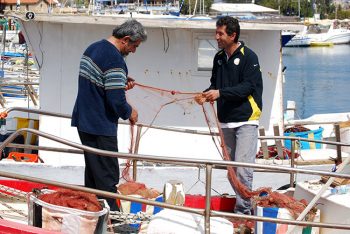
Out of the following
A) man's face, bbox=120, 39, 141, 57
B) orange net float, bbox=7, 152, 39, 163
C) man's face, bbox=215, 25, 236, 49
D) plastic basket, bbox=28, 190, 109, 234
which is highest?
man's face, bbox=215, 25, 236, 49

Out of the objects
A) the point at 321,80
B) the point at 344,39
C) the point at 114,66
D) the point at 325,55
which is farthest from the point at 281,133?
the point at 344,39

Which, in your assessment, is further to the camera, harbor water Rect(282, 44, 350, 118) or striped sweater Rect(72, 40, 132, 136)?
harbor water Rect(282, 44, 350, 118)

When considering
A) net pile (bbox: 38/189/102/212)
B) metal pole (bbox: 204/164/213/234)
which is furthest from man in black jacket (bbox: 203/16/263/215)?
net pile (bbox: 38/189/102/212)

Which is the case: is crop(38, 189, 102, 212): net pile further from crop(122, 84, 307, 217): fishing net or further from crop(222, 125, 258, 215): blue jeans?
crop(122, 84, 307, 217): fishing net

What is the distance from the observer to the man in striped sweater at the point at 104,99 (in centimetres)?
593

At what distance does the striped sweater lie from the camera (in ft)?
19.4

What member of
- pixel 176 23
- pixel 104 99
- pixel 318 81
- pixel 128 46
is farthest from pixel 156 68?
pixel 318 81

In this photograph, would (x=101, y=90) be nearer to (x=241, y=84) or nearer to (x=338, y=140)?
(x=241, y=84)

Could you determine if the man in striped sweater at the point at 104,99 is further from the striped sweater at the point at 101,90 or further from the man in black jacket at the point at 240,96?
the man in black jacket at the point at 240,96

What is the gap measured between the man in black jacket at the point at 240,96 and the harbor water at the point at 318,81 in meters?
20.5

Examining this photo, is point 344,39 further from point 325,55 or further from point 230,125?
point 230,125

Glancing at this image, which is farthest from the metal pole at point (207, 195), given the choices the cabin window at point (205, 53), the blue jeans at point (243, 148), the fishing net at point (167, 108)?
the cabin window at point (205, 53)

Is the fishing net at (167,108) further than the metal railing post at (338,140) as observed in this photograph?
No

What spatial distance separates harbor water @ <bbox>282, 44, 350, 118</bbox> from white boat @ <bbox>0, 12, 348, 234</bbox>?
56.3 feet
